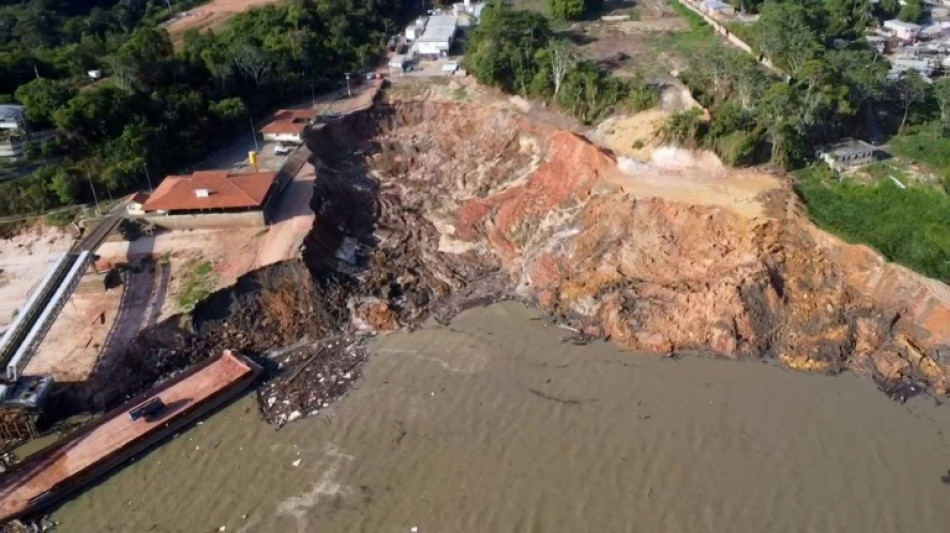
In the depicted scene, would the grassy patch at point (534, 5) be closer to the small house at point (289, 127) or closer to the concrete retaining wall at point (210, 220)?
the small house at point (289, 127)

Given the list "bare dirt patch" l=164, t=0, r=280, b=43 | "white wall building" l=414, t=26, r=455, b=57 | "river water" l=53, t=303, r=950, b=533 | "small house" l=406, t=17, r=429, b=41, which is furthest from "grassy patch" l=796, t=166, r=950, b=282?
"bare dirt patch" l=164, t=0, r=280, b=43

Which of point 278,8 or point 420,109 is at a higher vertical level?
point 278,8

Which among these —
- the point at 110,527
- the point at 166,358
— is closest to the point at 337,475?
the point at 110,527

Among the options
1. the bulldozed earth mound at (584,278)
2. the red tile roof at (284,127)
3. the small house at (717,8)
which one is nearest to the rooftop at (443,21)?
the red tile roof at (284,127)

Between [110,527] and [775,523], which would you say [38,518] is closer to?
[110,527]

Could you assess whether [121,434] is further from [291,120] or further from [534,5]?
[534,5]
